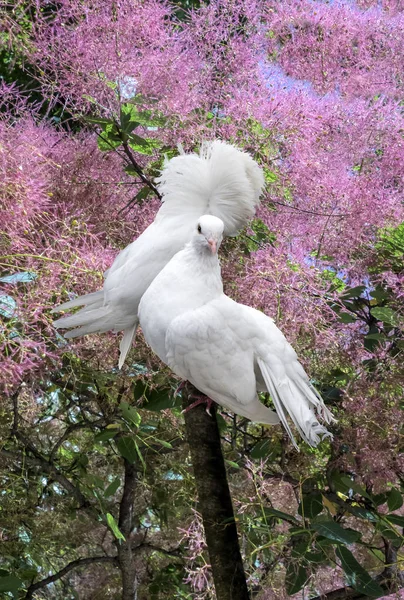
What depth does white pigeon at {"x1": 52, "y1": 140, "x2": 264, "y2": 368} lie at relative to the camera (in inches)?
29.1

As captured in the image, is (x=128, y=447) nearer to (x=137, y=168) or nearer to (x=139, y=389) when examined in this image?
(x=139, y=389)

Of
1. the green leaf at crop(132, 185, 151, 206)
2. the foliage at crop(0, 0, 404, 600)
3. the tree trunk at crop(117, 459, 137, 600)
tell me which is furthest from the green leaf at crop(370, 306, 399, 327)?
the tree trunk at crop(117, 459, 137, 600)

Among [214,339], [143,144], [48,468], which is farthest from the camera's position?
[48,468]

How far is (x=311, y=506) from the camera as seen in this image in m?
0.92

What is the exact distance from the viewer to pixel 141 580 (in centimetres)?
137

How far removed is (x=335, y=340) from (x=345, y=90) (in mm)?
383

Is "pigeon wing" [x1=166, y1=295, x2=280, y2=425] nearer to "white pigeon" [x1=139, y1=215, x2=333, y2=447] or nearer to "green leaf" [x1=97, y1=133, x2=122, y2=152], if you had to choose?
"white pigeon" [x1=139, y1=215, x2=333, y2=447]

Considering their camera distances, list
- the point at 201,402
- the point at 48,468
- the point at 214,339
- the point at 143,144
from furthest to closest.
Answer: the point at 48,468 < the point at 143,144 < the point at 201,402 < the point at 214,339

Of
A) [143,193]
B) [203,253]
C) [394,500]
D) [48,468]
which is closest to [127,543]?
[48,468]

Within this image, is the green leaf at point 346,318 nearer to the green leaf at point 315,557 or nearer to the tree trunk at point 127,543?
the green leaf at point 315,557

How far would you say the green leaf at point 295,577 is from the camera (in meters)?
0.93

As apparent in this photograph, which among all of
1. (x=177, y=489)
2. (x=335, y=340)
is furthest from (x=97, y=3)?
(x=177, y=489)

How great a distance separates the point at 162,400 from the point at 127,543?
1.05 ft

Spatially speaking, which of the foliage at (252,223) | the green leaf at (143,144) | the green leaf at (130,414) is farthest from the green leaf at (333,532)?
the green leaf at (143,144)
